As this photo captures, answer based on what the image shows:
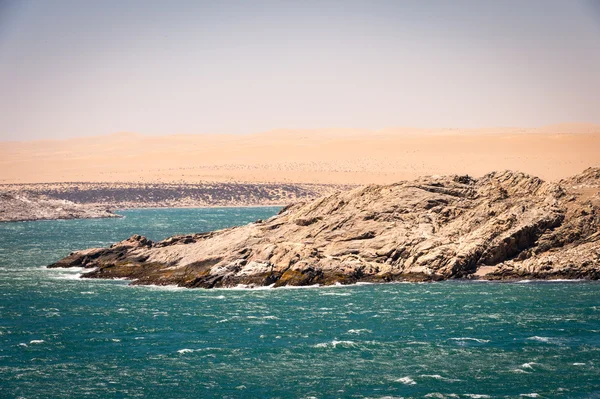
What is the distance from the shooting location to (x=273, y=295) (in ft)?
156

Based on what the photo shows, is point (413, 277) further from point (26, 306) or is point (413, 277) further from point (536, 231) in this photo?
point (26, 306)

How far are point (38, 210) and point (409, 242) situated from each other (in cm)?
7903

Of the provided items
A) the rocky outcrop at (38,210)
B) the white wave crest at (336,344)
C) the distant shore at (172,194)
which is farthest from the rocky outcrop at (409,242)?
the distant shore at (172,194)

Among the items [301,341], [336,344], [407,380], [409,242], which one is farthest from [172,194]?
[407,380]

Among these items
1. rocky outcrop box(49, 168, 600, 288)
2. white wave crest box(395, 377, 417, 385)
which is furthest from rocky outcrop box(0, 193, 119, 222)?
white wave crest box(395, 377, 417, 385)

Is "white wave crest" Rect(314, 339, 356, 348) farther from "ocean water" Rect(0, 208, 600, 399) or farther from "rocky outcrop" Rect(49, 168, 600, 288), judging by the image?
"rocky outcrop" Rect(49, 168, 600, 288)

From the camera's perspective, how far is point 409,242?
5316cm

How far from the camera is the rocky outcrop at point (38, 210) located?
381ft

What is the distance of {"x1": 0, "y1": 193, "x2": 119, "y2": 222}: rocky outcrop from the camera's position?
116 metres

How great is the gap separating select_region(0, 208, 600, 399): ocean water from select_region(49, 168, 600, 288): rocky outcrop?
87.0 inches

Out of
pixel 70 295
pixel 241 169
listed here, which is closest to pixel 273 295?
pixel 70 295

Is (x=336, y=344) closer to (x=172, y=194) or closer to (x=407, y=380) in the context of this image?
(x=407, y=380)

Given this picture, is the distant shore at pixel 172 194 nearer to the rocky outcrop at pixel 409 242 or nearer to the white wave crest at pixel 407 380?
the rocky outcrop at pixel 409 242

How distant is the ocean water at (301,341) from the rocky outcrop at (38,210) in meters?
64.9
